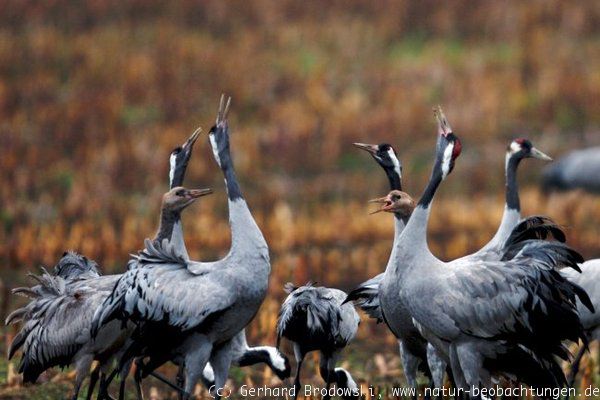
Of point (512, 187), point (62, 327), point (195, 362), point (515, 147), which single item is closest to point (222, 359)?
point (195, 362)

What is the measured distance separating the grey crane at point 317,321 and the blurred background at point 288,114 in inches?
158

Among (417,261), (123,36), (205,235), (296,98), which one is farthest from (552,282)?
(123,36)

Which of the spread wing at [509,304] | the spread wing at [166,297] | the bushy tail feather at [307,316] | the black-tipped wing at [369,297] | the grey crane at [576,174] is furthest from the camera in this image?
the grey crane at [576,174]

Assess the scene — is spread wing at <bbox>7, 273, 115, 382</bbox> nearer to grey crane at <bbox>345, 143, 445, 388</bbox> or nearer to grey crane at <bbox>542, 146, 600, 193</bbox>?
grey crane at <bbox>345, 143, 445, 388</bbox>

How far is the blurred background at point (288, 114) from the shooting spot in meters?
16.5

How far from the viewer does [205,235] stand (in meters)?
16.1

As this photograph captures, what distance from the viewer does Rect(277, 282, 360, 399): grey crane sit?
8.21 metres

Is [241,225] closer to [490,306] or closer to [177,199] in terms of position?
[177,199]

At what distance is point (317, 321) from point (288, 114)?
14.3m

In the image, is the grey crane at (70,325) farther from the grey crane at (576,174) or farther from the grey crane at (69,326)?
the grey crane at (576,174)

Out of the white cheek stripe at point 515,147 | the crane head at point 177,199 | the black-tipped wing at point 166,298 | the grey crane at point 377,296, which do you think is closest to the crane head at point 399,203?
the grey crane at point 377,296

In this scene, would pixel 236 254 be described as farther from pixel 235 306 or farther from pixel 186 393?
pixel 186 393

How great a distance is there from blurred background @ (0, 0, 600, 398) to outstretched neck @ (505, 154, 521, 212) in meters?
2.97

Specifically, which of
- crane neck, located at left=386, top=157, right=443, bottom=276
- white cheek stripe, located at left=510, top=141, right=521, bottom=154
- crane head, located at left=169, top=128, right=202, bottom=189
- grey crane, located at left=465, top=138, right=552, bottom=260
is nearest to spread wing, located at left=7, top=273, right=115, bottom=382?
crane head, located at left=169, top=128, right=202, bottom=189
